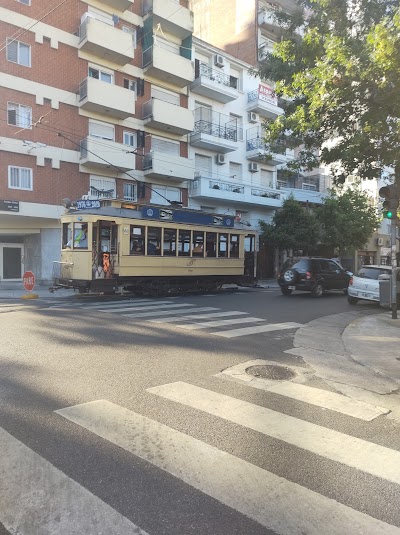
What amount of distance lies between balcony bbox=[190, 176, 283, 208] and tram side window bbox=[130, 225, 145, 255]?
41.2 feet

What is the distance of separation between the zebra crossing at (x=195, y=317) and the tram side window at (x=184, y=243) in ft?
13.9

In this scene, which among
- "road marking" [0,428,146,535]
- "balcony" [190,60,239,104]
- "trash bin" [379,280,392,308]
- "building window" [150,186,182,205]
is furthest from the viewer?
"balcony" [190,60,239,104]

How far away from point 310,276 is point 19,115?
655 inches

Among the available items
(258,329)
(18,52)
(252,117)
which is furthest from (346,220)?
(258,329)

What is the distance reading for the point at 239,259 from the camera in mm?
21141

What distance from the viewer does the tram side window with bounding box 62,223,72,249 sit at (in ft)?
52.9

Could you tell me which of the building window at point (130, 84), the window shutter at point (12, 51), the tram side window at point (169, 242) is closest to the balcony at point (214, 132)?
the building window at point (130, 84)

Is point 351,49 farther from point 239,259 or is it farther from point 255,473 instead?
point 239,259

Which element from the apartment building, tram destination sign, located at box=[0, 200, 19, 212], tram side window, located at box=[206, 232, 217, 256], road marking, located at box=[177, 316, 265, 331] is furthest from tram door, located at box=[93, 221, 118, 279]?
tram destination sign, located at box=[0, 200, 19, 212]

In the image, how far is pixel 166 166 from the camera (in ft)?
88.2

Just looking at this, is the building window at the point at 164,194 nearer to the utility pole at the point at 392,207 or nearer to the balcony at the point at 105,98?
the balcony at the point at 105,98

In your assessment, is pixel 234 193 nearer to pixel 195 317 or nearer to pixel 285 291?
pixel 285 291

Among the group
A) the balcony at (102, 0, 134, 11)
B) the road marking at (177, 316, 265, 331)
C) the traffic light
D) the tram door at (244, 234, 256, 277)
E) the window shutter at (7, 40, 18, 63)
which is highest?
the balcony at (102, 0, 134, 11)

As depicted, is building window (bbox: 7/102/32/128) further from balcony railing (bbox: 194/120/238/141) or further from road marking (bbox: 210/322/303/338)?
road marking (bbox: 210/322/303/338)
